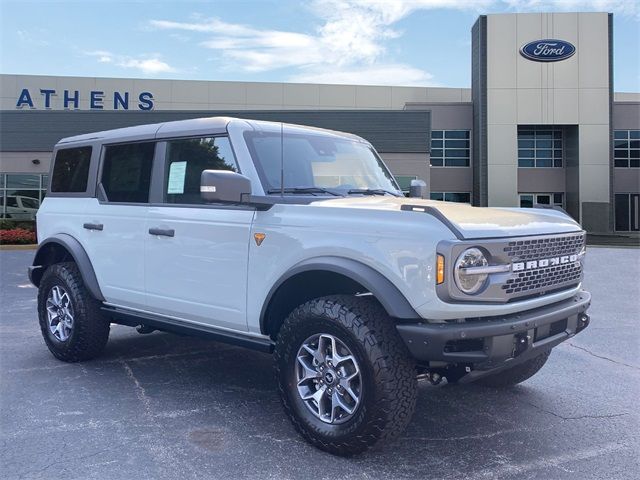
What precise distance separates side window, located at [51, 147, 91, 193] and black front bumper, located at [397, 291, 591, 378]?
379 cm

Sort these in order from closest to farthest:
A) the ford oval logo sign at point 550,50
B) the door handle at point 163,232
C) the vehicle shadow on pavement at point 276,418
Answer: the vehicle shadow on pavement at point 276,418 < the door handle at point 163,232 < the ford oval logo sign at point 550,50

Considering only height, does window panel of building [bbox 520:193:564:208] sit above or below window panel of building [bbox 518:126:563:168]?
below

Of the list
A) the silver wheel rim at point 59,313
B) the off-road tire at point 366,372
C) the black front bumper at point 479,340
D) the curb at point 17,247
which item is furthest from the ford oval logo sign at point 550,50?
the off-road tire at point 366,372

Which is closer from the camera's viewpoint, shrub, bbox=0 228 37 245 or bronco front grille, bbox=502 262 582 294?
bronco front grille, bbox=502 262 582 294

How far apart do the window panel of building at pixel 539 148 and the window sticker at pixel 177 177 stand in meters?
33.1

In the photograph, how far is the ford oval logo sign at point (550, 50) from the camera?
3294 cm

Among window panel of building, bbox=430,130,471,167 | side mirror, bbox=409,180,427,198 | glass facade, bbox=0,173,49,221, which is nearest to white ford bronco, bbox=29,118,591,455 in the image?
side mirror, bbox=409,180,427,198

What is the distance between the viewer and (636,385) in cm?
511

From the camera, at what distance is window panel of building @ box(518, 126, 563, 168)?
115 ft

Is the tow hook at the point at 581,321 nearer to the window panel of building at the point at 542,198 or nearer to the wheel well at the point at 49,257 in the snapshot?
the wheel well at the point at 49,257

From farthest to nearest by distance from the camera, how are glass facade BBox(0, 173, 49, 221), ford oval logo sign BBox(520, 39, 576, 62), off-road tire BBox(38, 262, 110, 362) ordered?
ford oval logo sign BBox(520, 39, 576, 62) → glass facade BBox(0, 173, 49, 221) → off-road tire BBox(38, 262, 110, 362)

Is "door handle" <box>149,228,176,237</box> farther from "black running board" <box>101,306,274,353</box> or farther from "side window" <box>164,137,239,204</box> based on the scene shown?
"black running board" <box>101,306,274,353</box>

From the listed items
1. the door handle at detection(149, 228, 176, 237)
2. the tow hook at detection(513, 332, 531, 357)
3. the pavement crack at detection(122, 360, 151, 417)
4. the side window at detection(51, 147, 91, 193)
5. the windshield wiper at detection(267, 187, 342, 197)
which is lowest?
the pavement crack at detection(122, 360, 151, 417)

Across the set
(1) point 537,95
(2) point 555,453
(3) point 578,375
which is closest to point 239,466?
(2) point 555,453
